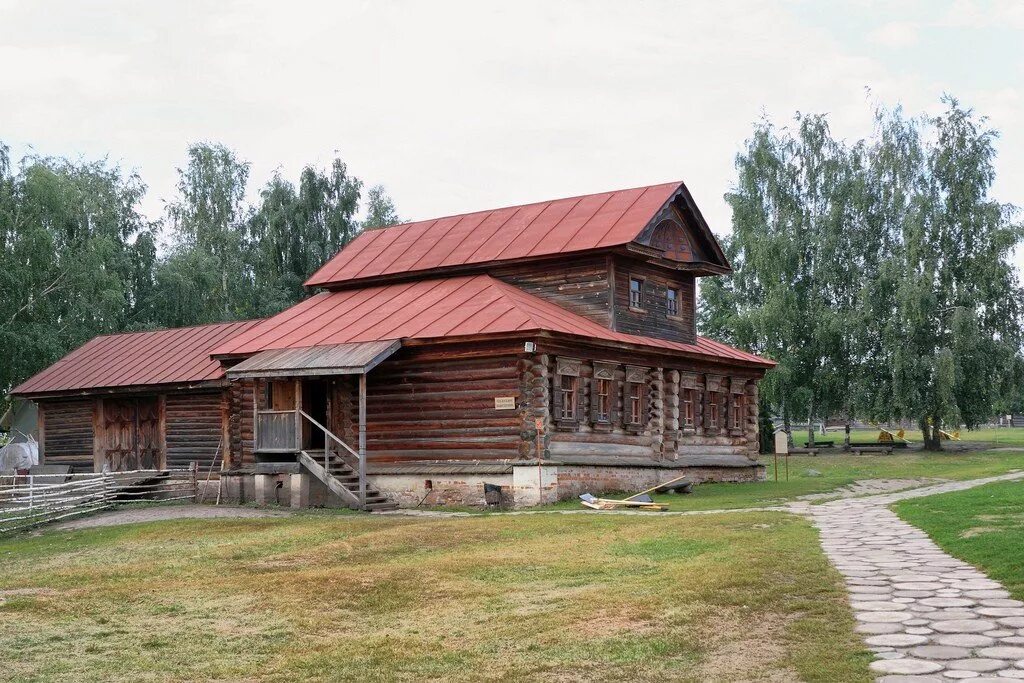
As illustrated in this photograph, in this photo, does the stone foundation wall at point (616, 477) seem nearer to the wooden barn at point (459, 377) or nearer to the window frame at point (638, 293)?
the wooden barn at point (459, 377)

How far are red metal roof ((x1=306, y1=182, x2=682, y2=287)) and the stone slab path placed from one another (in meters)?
16.1

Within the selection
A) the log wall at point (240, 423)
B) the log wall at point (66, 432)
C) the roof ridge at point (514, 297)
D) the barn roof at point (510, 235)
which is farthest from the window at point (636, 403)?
the log wall at point (66, 432)

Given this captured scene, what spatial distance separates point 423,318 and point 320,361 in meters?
3.08

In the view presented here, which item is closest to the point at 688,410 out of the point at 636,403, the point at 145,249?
the point at 636,403

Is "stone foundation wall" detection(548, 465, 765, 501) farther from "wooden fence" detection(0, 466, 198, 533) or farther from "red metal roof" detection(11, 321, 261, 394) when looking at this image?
"red metal roof" detection(11, 321, 261, 394)

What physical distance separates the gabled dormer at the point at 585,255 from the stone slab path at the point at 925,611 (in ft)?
50.2

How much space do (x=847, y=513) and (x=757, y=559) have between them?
6.67 m

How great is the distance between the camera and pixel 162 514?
25703 millimetres

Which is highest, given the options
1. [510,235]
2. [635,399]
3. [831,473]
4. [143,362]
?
[510,235]

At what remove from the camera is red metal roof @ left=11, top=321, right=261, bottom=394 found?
110 ft

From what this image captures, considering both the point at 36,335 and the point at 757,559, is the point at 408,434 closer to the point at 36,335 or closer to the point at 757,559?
the point at 757,559

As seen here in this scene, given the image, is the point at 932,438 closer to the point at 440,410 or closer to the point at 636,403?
the point at 636,403

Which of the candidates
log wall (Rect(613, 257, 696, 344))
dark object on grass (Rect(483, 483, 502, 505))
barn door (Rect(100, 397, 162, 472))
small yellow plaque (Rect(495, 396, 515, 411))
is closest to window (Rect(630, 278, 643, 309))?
log wall (Rect(613, 257, 696, 344))

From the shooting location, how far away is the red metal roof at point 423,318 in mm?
26312
